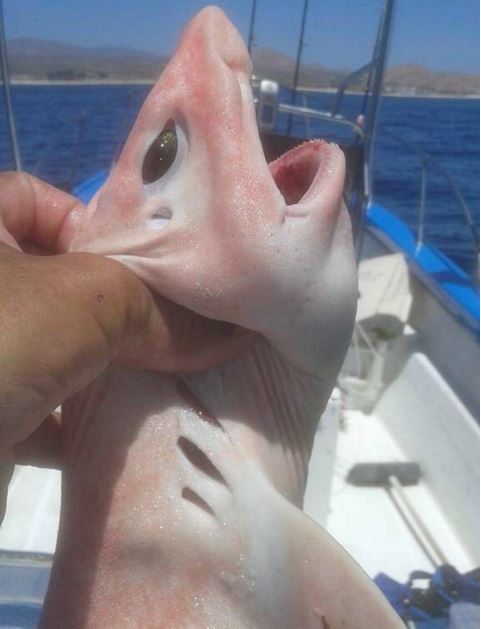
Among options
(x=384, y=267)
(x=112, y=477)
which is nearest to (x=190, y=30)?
(x=112, y=477)

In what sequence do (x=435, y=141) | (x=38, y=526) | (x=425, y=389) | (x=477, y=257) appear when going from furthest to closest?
(x=435, y=141) < (x=477, y=257) < (x=425, y=389) < (x=38, y=526)

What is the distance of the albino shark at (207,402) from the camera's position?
0.95 m

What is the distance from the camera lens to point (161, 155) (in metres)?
1.02

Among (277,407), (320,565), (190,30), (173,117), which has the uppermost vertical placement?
(190,30)

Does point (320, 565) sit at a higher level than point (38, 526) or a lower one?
higher

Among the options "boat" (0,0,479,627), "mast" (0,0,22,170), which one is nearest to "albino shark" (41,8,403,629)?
"mast" (0,0,22,170)

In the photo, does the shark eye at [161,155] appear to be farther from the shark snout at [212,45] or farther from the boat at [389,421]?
the boat at [389,421]

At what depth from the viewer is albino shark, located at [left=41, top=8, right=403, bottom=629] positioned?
0.95 meters

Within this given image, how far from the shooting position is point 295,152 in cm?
107

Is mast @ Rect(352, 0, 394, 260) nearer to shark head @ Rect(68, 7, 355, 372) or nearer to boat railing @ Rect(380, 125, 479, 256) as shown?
boat railing @ Rect(380, 125, 479, 256)

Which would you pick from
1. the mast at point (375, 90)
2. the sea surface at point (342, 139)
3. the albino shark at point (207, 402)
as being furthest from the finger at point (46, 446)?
the sea surface at point (342, 139)

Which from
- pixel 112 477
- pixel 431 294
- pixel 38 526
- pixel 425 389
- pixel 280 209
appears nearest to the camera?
pixel 280 209

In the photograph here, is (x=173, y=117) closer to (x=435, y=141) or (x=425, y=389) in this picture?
(x=425, y=389)

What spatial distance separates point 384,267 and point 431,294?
12.9 inches
